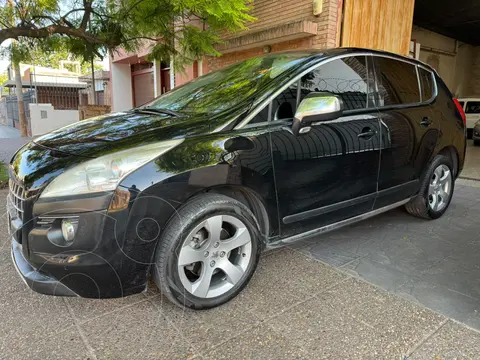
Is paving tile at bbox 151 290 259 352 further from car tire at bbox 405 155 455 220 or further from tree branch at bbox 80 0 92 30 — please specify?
tree branch at bbox 80 0 92 30

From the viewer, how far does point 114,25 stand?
19.1ft

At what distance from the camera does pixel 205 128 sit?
234 centimetres

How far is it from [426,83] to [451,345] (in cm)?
274

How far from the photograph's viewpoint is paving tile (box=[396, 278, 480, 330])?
2.40 metres

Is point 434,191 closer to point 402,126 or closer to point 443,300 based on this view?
point 402,126

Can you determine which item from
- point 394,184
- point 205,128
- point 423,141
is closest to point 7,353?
point 205,128

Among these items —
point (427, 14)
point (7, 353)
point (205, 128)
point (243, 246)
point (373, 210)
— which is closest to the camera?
point (7, 353)

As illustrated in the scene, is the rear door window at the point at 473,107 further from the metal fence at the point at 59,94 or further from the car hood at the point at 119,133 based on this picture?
the metal fence at the point at 59,94

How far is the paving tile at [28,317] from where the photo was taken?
2170 millimetres

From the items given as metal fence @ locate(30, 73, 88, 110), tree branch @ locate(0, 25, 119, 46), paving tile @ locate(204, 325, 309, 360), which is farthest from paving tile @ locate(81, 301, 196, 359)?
metal fence @ locate(30, 73, 88, 110)

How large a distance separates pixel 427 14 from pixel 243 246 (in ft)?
49.7

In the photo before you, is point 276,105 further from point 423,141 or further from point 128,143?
point 423,141

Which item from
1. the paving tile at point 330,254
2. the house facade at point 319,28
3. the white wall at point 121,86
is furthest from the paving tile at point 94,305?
the white wall at point 121,86

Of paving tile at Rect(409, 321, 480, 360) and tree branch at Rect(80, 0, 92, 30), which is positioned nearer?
paving tile at Rect(409, 321, 480, 360)
